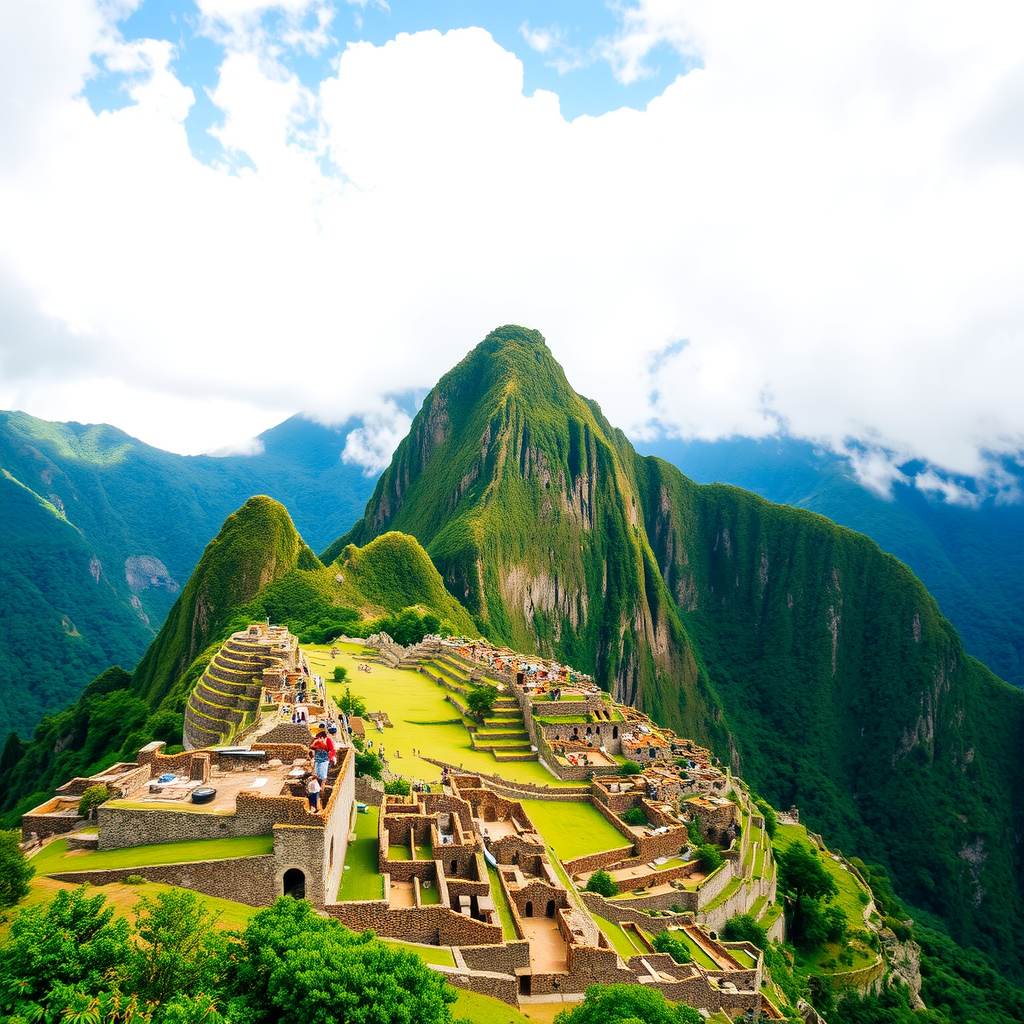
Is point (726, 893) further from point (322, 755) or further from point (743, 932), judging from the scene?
point (322, 755)

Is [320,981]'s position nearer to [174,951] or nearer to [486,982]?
[174,951]

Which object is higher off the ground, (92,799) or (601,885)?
(92,799)

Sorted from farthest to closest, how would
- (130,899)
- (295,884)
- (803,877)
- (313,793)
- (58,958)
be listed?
(803,877)
(313,793)
(295,884)
(130,899)
(58,958)

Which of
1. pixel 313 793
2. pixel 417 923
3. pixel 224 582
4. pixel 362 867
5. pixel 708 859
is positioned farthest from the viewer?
pixel 224 582

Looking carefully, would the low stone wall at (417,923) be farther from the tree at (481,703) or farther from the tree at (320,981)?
the tree at (481,703)

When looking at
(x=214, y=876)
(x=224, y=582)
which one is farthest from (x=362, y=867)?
(x=224, y=582)

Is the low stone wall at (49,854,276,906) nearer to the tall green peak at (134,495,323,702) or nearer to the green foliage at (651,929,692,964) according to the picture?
the green foliage at (651,929,692,964)

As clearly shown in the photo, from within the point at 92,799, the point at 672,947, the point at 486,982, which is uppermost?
the point at 92,799

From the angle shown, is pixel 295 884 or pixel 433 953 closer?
pixel 295 884
